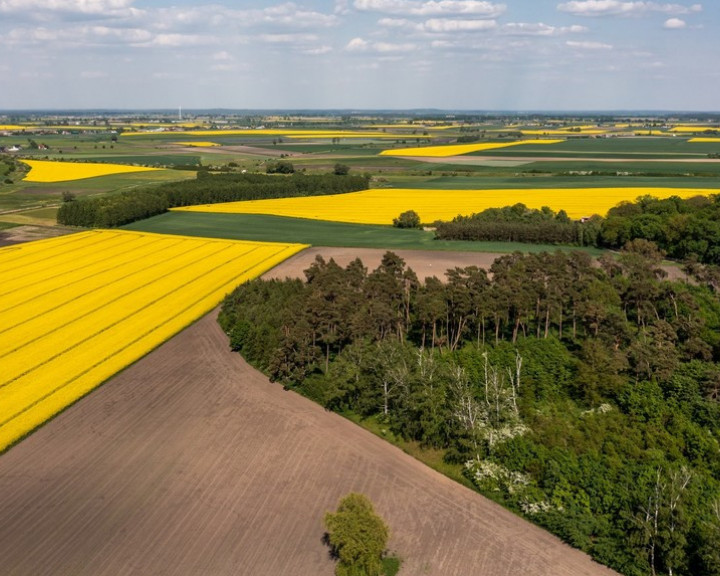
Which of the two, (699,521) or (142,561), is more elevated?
(699,521)

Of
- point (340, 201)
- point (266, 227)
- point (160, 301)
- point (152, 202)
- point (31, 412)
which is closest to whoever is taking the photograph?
point (31, 412)

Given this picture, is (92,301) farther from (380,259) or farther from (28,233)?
(28,233)

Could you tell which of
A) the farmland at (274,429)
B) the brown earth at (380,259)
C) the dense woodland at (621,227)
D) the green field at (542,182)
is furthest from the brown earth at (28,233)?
the green field at (542,182)

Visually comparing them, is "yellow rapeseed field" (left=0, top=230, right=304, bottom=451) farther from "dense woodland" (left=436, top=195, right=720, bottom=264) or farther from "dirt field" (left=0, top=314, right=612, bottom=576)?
"dense woodland" (left=436, top=195, right=720, bottom=264)

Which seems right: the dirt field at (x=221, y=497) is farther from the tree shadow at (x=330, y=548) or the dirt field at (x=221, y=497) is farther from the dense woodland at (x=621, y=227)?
the dense woodland at (x=621, y=227)

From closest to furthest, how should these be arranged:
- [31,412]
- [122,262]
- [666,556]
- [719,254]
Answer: [666,556] < [31,412] < [719,254] < [122,262]

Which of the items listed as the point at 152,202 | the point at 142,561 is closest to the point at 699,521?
the point at 142,561

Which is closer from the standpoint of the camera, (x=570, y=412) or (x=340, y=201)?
(x=570, y=412)

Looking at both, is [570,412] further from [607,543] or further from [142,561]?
[142,561]

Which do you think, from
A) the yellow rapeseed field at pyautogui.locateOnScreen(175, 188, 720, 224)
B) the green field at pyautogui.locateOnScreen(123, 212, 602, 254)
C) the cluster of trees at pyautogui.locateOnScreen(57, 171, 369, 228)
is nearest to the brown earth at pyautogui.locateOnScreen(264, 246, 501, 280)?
the green field at pyautogui.locateOnScreen(123, 212, 602, 254)
